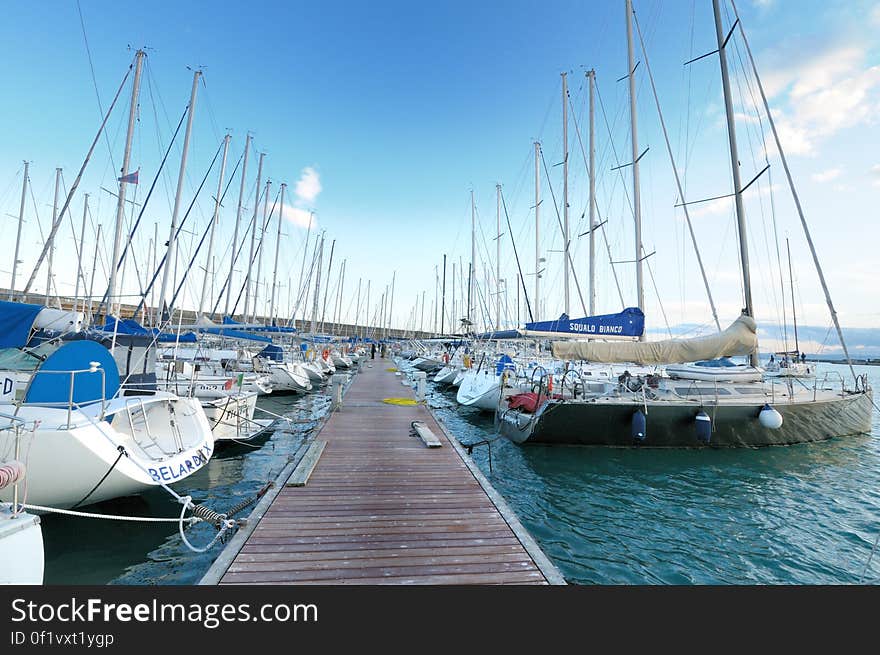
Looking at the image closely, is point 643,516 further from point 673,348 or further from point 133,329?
point 133,329

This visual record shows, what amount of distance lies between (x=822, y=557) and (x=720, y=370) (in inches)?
328

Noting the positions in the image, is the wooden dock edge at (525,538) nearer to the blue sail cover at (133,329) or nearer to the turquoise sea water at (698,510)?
the turquoise sea water at (698,510)

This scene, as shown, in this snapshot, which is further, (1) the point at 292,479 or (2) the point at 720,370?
(2) the point at 720,370

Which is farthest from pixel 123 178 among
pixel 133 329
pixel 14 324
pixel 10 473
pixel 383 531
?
pixel 383 531

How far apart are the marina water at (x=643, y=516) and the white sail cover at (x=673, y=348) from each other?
9.06ft

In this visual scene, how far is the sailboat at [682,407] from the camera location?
10.9m

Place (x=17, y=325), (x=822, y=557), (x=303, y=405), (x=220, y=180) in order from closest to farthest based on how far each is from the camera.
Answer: (x=822, y=557) → (x=17, y=325) → (x=220, y=180) → (x=303, y=405)

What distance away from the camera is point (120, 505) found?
288 inches

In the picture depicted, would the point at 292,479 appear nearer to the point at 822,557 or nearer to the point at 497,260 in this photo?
the point at 822,557

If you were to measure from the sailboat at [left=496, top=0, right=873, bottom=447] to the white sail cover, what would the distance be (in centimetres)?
2

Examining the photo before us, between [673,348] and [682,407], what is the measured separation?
182 centimetres

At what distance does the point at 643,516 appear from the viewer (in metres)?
7.67

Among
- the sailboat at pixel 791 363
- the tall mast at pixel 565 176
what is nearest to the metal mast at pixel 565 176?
the tall mast at pixel 565 176

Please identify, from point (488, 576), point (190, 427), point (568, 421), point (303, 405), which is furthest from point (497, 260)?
point (488, 576)
